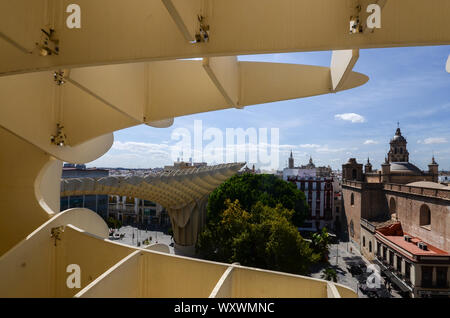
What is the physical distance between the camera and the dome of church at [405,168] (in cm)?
4438

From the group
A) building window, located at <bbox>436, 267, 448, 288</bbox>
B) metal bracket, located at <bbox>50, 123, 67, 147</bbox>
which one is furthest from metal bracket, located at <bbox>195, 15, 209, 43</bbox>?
building window, located at <bbox>436, 267, 448, 288</bbox>

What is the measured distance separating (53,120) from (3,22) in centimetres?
338

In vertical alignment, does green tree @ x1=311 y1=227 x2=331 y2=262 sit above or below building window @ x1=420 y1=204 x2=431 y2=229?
below

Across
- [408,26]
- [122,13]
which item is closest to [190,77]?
[122,13]

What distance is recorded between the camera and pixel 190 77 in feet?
15.5

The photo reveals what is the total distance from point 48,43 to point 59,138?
3.11m

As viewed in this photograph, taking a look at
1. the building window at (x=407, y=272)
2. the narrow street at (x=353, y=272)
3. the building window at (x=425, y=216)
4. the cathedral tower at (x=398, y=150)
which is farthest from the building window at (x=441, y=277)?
the cathedral tower at (x=398, y=150)

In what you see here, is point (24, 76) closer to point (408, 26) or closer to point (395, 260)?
point (408, 26)

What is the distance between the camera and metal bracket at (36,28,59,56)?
2771 millimetres

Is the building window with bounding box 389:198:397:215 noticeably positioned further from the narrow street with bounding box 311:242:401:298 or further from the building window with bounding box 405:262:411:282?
the building window with bounding box 405:262:411:282

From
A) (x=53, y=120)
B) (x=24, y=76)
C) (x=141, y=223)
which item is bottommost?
(x=141, y=223)

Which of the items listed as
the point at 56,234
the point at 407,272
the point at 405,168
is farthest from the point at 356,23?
the point at 405,168

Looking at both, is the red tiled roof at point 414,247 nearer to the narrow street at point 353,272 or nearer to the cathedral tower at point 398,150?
the narrow street at point 353,272

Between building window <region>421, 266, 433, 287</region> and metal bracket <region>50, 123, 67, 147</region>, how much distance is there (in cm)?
2812
